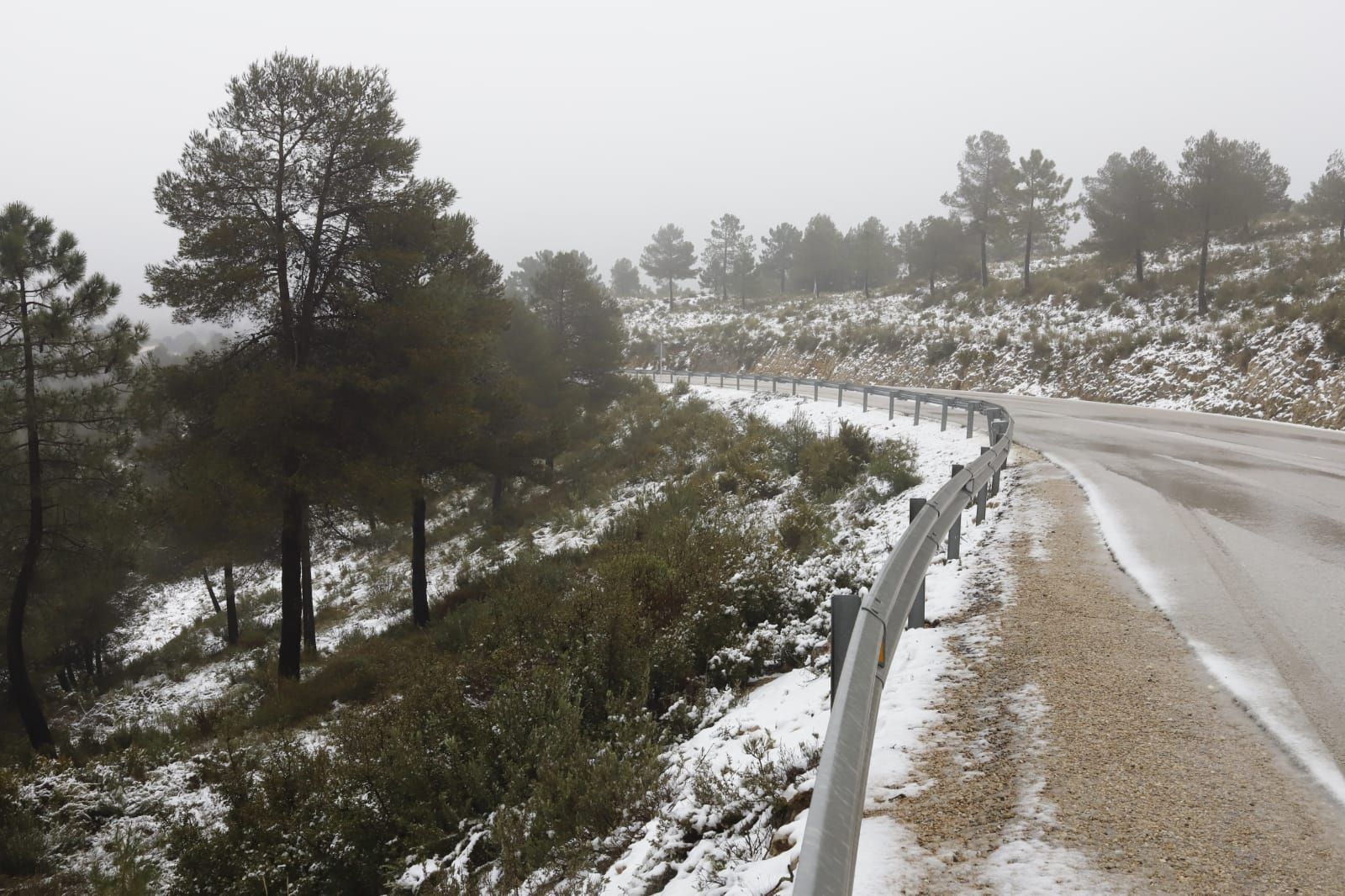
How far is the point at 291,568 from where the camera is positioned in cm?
1475

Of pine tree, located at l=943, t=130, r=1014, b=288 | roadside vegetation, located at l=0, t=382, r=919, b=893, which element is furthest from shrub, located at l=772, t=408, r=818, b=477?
pine tree, located at l=943, t=130, r=1014, b=288

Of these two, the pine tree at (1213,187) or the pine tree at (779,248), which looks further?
the pine tree at (779,248)

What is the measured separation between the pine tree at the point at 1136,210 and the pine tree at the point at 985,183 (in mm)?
9514

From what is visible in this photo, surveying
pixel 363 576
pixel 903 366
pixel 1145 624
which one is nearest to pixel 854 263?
pixel 903 366

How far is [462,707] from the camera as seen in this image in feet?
22.4

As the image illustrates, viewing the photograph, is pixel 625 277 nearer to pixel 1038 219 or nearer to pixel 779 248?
pixel 779 248

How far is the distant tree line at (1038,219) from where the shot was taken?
32.2 metres

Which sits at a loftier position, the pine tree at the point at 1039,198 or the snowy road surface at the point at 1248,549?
the pine tree at the point at 1039,198

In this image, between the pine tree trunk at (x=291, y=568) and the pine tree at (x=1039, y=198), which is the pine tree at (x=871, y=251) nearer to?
the pine tree at (x=1039, y=198)

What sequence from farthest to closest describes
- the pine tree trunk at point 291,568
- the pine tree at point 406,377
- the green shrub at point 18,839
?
the pine tree trunk at point 291,568
the pine tree at point 406,377
the green shrub at point 18,839

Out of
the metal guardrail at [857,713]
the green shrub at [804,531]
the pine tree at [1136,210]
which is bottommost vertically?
the green shrub at [804,531]

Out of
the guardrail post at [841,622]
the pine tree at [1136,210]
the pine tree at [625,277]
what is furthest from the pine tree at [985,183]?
the pine tree at [625,277]

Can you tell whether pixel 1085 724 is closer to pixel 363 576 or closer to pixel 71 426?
pixel 71 426

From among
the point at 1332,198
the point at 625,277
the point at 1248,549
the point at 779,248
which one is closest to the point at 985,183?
the point at 1332,198
